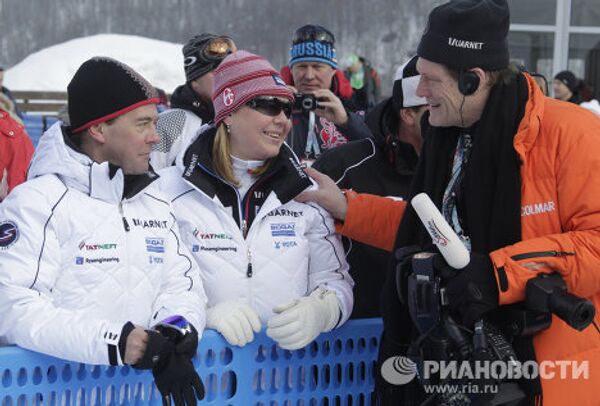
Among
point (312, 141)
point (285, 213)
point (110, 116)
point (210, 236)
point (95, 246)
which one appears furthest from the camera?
point (312, 141)

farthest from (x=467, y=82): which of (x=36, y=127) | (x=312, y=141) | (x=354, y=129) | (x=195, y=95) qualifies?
(x=36, y=127)

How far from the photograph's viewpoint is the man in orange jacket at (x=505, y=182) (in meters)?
2.14

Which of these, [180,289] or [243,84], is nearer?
[180,289]

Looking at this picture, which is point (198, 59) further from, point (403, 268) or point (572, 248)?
point (572, 248)

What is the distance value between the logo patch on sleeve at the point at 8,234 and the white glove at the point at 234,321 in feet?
2.25

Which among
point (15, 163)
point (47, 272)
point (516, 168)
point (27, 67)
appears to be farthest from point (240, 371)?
point (27, 67)

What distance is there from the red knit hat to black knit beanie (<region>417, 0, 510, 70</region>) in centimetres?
75

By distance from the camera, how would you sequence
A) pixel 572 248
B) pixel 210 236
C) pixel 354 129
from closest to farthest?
pixel 572 248 → pixel 210 236 → pixel 354 129

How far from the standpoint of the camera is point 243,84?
298cm

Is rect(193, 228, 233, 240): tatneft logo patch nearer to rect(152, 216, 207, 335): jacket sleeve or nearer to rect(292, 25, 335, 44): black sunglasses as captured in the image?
rect(152, 216, 207, 335): jacket sleeve

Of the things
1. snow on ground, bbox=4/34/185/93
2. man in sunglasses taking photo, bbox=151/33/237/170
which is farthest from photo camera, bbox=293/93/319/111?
snow on ground, bbox=4/34/185/93

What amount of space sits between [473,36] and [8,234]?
59.6 inches

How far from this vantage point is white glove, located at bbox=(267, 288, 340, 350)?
8.34ft

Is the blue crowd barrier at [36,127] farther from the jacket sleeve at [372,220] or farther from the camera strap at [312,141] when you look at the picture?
the jacket sleeve at [372,220]
